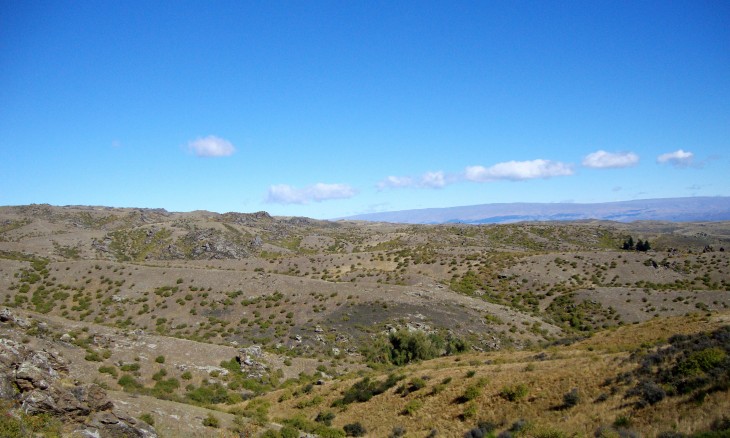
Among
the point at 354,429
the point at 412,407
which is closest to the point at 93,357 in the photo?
the point at 354,429

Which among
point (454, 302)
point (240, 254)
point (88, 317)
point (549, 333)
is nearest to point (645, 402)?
point (549, 333)

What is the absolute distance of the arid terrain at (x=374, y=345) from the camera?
1536 cm

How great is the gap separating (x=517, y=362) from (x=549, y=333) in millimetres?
24193

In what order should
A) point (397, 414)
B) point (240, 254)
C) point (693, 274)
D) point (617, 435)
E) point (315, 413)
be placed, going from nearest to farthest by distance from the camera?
point (617, 435) < point (397, 414) < point (315, 413) < point (693, 274) < point (240, 254)

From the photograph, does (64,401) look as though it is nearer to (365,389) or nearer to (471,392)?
(365,389)

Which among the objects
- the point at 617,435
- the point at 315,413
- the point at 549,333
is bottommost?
the point at 549,333

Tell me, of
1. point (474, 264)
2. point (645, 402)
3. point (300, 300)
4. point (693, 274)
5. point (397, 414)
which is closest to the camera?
point (645, 402)

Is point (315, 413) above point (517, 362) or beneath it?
beneath

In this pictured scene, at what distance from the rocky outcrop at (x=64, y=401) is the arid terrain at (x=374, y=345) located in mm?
54

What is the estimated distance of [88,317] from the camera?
141ft

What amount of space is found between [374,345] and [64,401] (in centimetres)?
2777

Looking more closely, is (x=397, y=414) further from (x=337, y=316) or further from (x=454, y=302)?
(x=454, y=302)

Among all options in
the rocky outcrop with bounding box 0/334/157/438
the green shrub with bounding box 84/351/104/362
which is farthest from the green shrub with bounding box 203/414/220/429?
the green shrub with bounding box 84/351/104/362

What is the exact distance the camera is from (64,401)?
1380 cm
